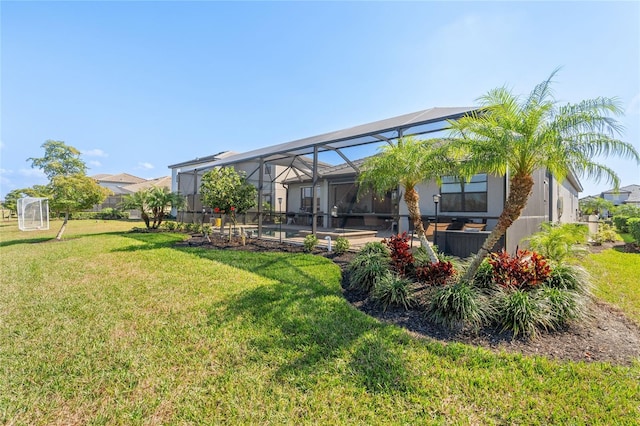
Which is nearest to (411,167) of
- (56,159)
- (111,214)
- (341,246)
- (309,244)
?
(341,246)

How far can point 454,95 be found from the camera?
9641 mm

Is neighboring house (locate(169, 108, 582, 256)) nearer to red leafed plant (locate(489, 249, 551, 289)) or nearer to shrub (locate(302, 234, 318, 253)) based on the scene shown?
shrub (locate(302, 234, 318, 253))

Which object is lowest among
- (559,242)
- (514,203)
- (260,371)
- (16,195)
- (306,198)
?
(260,371)

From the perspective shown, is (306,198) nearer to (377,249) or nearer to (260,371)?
(377,249)

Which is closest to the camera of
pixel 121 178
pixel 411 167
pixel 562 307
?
pixel 562 307

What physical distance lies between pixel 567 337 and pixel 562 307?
429 millimetres

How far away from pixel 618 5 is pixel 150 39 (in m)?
13.6

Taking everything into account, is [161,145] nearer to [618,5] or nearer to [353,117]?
[353,117]

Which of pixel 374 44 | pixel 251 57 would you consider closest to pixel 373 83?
pixel 374 44

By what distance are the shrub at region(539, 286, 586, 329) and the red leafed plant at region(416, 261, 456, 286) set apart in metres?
1.33

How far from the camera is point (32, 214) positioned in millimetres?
17344

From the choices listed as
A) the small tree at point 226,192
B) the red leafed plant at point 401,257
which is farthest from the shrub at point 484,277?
the small tree at point 226,192

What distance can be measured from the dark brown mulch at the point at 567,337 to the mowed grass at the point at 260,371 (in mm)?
238

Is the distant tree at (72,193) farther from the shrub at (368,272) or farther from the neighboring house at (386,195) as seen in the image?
the shrub at (368,272)
